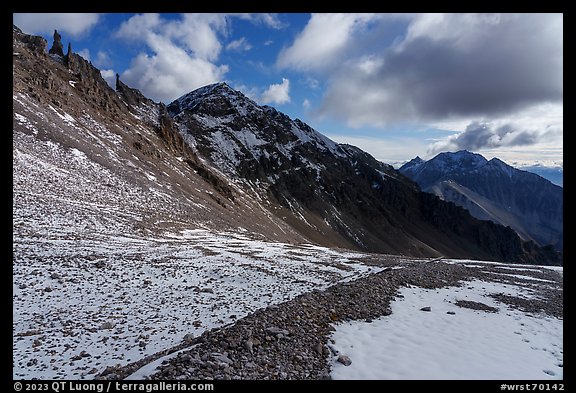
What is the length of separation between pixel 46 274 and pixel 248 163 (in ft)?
479

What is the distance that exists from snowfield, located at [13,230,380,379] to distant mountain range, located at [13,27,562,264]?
11.1 metres

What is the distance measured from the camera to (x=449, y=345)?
31.6ft

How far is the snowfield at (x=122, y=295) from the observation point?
387 inches

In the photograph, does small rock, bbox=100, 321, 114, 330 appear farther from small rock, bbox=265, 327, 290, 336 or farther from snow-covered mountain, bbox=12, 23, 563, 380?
small rock, bbox=265, 327, 290, 336

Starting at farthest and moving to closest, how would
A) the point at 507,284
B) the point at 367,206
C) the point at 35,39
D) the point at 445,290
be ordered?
1. the point at 367,206
2. the point at 35,39
3. the point at 507,284
4. the point at 445,290

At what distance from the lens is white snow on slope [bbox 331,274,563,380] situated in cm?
792

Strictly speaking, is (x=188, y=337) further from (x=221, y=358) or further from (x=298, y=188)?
(x=298, y=188)

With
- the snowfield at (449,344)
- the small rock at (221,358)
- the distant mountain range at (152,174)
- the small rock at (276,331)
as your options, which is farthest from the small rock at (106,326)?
the distant mountain range at (152,174)

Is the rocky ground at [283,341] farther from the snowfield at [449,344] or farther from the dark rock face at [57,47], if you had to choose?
the dark rock face at [57,47]

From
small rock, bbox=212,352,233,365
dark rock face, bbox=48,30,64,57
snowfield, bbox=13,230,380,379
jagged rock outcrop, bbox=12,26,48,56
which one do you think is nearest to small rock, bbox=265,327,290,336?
small rock, bbox=212,352,233,365

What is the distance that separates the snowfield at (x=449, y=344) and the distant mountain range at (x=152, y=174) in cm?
2764
